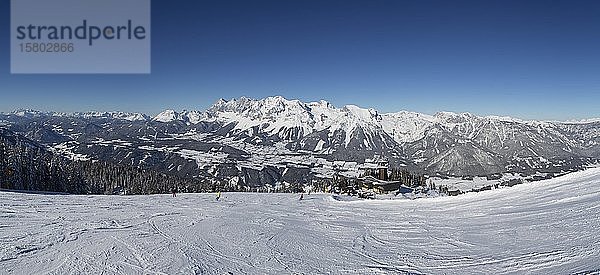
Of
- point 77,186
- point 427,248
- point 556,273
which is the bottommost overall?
point 77,186

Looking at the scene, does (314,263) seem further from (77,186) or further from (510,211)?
(77,186)

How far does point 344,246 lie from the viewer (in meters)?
14.6

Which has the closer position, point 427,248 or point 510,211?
point 427,248

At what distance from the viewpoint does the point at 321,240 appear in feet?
52.1

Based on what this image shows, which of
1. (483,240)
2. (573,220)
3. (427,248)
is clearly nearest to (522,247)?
(483,240)

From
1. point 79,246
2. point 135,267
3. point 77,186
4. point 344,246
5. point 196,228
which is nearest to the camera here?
point 135,267

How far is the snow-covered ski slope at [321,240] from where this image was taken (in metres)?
11.0

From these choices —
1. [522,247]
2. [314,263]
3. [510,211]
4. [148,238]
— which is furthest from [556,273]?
[148,238]

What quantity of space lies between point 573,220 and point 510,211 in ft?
15.5

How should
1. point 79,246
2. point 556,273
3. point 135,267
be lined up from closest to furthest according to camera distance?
point 556,273
point 135,267
point 79,246

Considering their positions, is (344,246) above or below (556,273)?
below

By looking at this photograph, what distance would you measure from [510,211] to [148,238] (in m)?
17.3

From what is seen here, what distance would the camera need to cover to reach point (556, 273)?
8594mm

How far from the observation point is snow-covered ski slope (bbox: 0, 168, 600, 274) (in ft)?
36.2
